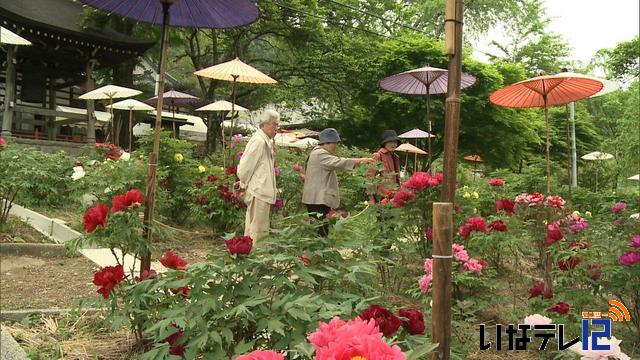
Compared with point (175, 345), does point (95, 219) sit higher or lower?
higher

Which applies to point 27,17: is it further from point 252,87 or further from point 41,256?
point 41,256

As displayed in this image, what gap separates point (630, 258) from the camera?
311 cm

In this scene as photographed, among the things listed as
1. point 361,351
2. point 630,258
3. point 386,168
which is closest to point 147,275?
point 361,351

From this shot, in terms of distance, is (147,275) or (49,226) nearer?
(147,275)

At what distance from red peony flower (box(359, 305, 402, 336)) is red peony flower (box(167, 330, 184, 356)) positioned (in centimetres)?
89

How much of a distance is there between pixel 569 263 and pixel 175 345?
113 inches

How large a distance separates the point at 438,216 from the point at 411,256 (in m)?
2.71

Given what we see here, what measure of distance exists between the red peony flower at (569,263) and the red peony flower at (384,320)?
2571mm

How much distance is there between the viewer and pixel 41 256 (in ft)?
17.4

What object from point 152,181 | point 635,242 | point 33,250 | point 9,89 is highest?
point 9,89

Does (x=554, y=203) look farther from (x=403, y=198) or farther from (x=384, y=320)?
(x=384, y=320)

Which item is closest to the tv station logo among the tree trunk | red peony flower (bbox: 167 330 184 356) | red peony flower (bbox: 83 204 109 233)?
red peony flower (bbox: 167 330 184 356)

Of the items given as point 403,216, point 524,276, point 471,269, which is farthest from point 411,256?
point 524,276

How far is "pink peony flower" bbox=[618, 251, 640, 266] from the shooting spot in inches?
122
